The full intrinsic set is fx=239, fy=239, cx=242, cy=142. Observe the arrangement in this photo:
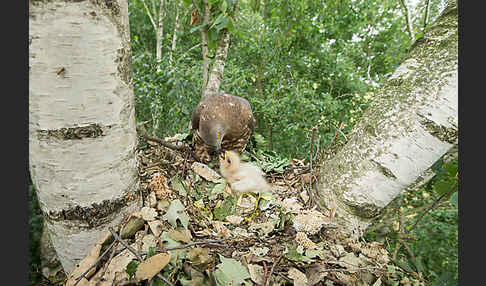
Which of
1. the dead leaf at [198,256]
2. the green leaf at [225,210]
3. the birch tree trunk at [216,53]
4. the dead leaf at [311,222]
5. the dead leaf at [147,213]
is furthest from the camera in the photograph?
the birch tree trunk at [216,53]

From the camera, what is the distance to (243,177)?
4.92ft

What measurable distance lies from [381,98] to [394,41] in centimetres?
524

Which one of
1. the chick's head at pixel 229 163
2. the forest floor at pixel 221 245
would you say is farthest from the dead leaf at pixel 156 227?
the chick's head at pixel 229 163

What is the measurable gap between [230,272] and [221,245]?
0.13 metres

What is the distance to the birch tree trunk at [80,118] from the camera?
2.29 feet

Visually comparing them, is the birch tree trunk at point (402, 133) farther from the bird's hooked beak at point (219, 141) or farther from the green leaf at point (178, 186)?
the bird's hooked beak at point (219, 141)

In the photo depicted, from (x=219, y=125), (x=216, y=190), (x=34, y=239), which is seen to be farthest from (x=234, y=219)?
(x=219, y=125)

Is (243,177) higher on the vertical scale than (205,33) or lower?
lower

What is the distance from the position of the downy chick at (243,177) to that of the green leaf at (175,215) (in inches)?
16.6

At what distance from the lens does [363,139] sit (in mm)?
1123

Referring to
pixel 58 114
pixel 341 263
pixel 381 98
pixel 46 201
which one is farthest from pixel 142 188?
pixel 381 98

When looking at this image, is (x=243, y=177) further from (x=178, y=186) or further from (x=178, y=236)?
(x=178, y=236)

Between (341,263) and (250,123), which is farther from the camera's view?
(250,123)

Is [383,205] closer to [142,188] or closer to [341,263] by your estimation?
[341,263]
